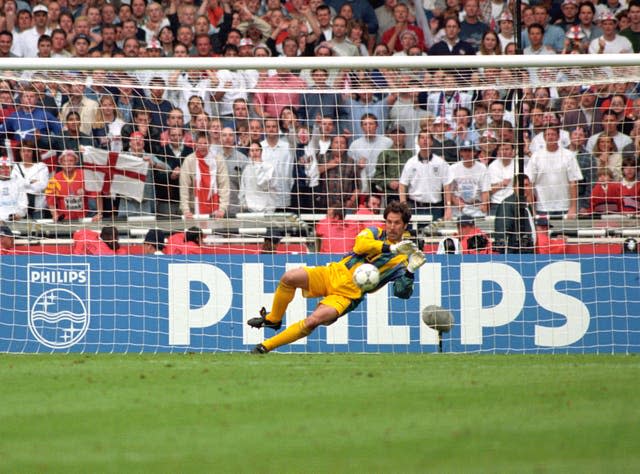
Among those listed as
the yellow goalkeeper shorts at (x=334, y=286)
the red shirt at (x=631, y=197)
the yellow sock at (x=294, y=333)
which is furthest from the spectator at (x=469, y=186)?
the yellow sock at (x=294, y=333)

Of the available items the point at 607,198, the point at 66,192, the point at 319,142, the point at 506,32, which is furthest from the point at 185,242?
the point at 506,32

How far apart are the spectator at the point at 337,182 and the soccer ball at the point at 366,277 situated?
3.00m

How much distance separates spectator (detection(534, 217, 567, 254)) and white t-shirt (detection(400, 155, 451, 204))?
4.63ft

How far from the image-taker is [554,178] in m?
14.1

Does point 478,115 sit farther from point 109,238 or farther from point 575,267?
point 109,238

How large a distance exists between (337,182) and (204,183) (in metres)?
1.77

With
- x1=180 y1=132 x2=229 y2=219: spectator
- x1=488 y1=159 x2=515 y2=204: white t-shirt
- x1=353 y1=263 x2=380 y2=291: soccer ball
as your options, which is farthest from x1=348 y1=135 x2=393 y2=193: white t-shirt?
x1=353 y1=263 x2=380 y2=291: soccer ball

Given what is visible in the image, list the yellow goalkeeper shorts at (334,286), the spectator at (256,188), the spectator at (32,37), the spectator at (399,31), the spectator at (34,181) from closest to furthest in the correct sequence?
the yellow goalkeeper shorts at (334,286) < the spectator at (34,181) < the spectator at (256,188) < the spectator at (399,31) < the spectator at (32,37)

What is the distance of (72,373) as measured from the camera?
980cm

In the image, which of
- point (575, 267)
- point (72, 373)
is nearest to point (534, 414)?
point (72, 373)

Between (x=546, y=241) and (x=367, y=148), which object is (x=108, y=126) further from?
(x=546, y=241)

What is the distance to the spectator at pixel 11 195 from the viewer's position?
13.8 meters

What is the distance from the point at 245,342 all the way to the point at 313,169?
8.57ft

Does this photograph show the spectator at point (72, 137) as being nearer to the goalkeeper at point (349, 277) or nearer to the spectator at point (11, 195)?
the spectator at point (11, 195)
